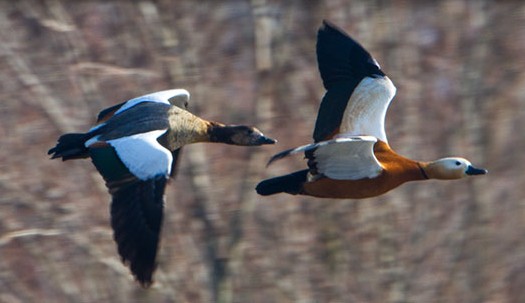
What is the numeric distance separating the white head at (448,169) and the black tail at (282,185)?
25.3 inches

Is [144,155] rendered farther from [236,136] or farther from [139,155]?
[236,136]

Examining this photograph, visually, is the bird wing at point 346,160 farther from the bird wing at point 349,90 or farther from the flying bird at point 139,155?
the flying bird at point 139,155

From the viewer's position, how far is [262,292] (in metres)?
17.9

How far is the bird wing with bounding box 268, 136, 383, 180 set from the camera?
14.1 metres

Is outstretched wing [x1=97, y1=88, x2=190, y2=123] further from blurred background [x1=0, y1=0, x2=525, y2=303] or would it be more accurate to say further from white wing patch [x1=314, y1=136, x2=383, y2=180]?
blurred background [x1=0, y1=0, x2=525, y2=303]

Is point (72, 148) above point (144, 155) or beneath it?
beneath

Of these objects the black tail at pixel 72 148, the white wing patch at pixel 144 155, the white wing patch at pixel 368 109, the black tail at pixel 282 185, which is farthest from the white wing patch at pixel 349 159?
the black tail at pixel 72 148

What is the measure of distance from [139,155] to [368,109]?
1427 millimetres

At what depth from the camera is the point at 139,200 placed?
44.4ft

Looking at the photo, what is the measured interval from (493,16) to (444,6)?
14.6 inches

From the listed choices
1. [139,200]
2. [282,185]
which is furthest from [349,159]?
[139,200]

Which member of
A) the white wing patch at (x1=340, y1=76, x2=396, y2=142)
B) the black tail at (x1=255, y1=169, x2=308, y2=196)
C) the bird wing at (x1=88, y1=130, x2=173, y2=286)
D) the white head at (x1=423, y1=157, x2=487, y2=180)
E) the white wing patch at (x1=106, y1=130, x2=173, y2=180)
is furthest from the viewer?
the white wing patch at (x1=340, y1=76, x2=396, y2=142)

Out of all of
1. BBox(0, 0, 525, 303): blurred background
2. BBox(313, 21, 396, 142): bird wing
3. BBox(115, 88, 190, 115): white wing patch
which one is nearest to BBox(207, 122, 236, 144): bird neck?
BBox(115, 88, 190, 115): white wing patch

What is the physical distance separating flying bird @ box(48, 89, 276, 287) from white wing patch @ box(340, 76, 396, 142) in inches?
19.7
